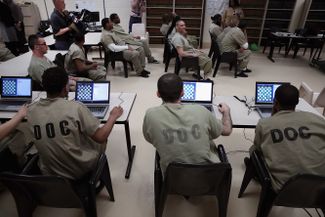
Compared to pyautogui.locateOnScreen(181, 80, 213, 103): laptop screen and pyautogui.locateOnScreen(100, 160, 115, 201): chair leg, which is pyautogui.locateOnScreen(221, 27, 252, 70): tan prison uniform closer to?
pyautogui.locateOnScreen(181, 80, 213, 103): laptop screen

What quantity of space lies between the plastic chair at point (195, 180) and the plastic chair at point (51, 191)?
43cm

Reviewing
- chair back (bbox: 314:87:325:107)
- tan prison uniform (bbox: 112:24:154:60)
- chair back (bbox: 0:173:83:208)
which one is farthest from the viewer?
tan prison uniform (bbox: 112:24:154:60)

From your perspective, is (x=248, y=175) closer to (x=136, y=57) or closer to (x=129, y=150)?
(x=129, y=150)

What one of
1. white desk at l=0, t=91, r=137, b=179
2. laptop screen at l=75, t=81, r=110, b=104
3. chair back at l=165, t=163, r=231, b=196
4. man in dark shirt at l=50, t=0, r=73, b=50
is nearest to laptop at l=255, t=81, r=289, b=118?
chair back at l=165, t=163, r=231, b=196

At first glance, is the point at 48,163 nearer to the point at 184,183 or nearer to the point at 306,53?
the point at 184,183

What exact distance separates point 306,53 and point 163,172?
6.71 metres

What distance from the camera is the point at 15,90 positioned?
222 centimetres

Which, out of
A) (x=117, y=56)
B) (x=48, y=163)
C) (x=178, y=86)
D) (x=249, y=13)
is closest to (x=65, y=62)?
(x=117, y=56)

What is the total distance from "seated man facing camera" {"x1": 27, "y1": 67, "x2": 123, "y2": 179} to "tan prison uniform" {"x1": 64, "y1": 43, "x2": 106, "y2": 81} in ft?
5.87

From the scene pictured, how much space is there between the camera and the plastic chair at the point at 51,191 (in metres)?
1.23

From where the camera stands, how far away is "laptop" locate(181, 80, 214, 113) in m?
2.14

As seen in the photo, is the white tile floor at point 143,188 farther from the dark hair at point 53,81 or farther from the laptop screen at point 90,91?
the dark hair at point 53,81

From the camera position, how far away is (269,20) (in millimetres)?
6578

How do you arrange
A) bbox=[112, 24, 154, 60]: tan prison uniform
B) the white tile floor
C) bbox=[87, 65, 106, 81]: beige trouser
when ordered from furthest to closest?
bbox=[112, 24, 154, 60]: tan prison uniform, bbox=[87, 65, 106, 81]: beige trouser, the white tile floor
